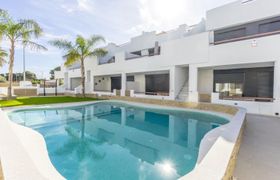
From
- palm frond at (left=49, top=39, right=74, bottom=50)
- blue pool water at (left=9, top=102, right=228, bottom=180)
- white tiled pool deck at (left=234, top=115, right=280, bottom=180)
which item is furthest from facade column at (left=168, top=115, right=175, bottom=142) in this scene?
palm frond at (left=49, top=39, right=74, bottom=50)

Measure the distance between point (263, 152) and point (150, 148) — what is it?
148 inches

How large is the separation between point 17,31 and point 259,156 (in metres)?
20.9

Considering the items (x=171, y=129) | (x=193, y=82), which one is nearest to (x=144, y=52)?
(x=193, y=82)

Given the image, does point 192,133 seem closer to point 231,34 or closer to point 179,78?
point 179,78

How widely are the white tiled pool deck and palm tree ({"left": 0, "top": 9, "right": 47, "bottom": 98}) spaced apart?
19391 millimetres

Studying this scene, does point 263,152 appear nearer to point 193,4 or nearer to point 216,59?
point 216,59

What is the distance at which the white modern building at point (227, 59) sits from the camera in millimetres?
11039

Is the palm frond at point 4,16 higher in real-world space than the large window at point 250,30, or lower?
higher

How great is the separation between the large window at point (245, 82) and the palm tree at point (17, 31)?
755 inches

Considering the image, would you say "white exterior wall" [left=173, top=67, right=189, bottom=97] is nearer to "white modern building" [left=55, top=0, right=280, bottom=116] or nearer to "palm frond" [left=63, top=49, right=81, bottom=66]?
"white modern building" [left=55, top=0, right=280, bottom=116]

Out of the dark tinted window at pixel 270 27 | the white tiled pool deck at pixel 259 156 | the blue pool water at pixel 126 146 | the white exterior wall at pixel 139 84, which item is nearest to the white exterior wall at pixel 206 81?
the dark tinted window at pixel 270 27

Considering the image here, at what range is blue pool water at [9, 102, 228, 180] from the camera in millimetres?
4707

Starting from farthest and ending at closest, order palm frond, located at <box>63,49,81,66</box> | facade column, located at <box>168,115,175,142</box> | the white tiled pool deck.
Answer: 1. palm frond, located at <box>63,49,81,66</box>
2. facade column, located at <box>168,115,175,142</box>
3. the white tiled pool deck

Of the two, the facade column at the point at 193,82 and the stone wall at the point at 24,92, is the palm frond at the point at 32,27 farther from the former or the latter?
the facade column at the point at 193,82
